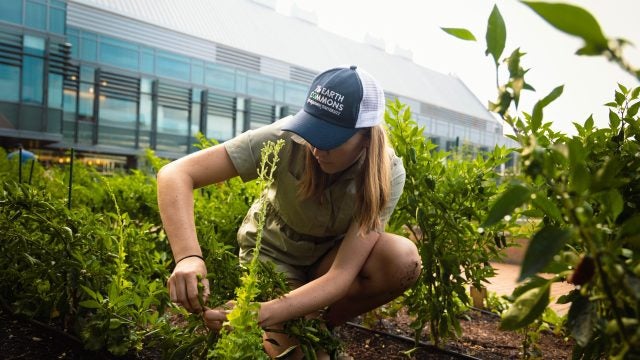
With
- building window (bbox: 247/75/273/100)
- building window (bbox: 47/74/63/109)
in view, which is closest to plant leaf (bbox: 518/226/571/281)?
building window (bbox: 47/74/63/109)

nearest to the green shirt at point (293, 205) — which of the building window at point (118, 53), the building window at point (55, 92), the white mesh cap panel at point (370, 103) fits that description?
the white mesh cap panel at point (370, 103)

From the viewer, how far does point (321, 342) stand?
1.58 m

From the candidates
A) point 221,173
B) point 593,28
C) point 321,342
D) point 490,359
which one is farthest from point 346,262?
point 593,28

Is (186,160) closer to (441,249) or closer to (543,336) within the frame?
(441,249)

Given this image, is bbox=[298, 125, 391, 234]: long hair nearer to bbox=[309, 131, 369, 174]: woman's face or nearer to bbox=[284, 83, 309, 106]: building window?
bbox=[309, 131, 369, 174]: woman's face

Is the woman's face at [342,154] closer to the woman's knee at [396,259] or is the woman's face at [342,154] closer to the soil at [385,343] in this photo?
the woman's knee at [396,259]

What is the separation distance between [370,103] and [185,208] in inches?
29.7

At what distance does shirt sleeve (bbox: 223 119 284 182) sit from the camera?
202 centimetres

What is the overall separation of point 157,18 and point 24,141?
1161cm

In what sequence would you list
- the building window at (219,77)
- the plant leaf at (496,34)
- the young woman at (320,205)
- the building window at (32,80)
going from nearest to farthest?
the plant leaf at (496,34), the young woman at (320,205), the building window at (32,80), the building window at (219,77)

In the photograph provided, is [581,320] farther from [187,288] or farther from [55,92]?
[55,92]

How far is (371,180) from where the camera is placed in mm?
1905

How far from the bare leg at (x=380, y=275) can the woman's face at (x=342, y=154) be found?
0.39m

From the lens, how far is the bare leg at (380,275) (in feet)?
7.05
